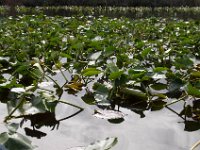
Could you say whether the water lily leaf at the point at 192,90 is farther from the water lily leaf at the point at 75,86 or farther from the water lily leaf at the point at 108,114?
the water lily leaf at the point at 75,86

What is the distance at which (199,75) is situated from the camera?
6.82ft

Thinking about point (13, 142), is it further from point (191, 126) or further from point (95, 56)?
point (95, 56)

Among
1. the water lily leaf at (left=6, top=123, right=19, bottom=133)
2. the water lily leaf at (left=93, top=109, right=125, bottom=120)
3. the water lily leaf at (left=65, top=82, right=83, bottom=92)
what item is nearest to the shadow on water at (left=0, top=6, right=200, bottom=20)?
the water lily leaf at (left=65, top=82, right=83, bottom=92)

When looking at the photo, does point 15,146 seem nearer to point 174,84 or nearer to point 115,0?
point 174,84

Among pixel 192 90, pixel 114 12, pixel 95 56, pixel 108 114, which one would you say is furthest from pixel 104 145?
pixel 114 12

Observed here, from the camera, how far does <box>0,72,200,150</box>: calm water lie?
144 cm

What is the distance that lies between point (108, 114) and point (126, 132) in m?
0.17

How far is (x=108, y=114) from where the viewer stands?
1.70 metres

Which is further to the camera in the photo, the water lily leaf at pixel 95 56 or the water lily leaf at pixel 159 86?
the water lily leaf at pixel 95 56

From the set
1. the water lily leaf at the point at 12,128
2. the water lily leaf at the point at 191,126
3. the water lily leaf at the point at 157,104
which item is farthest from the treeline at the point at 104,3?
the water lily leaf at the point at 12,128

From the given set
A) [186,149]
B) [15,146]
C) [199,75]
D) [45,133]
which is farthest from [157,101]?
[15,146]

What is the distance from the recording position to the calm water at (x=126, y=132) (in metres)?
1.44

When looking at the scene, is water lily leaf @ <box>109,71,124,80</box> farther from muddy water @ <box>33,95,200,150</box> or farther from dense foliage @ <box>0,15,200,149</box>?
muddy water @ <box>33,95,200,150</box>

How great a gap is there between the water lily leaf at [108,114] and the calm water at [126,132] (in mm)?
20
